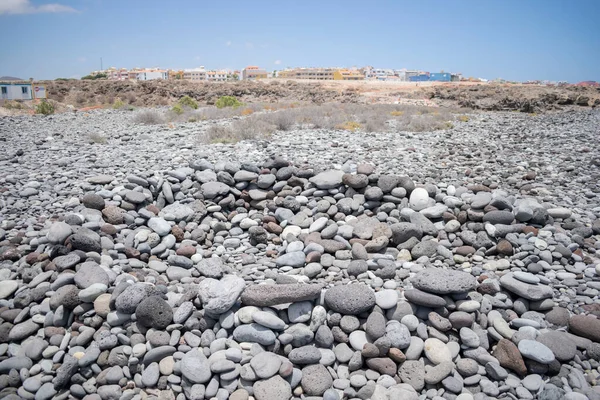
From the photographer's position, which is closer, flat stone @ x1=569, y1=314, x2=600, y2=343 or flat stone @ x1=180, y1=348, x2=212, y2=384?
flat stone @ x1=180, y1=348, x2=212, y2=384

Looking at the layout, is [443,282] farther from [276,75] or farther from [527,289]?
[276,75]

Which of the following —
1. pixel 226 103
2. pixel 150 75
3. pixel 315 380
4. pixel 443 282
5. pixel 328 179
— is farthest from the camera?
pixel 150 75

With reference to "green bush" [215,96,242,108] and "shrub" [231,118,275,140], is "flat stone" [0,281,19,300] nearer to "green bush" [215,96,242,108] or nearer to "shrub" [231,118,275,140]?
"shrub" [231,118,275,140]

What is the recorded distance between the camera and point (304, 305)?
374 cm

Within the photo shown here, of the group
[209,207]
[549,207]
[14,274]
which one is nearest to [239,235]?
[209,207]

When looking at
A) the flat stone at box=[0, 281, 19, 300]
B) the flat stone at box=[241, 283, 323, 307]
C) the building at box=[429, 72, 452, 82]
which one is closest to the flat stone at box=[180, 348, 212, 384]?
the flat stone at box=[241, 283, 323, 307]

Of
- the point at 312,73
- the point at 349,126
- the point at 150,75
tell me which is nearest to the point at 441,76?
the point at 312,73

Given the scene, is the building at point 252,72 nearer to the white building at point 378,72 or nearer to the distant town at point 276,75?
the distant town at point 276,75

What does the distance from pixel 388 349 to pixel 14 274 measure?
4224mm

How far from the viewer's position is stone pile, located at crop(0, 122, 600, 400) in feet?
10.7

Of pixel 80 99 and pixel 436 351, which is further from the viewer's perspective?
pixel 80 99

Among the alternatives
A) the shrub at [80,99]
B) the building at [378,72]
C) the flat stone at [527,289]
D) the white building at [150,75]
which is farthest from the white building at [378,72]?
the flat stone at [527,289]

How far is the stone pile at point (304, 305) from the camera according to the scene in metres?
3.25

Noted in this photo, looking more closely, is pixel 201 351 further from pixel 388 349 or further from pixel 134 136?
pixel 134 136
